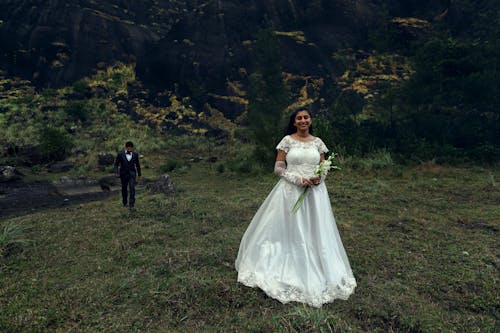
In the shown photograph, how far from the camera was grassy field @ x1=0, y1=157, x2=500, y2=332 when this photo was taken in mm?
3824

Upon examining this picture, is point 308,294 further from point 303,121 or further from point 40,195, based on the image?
point 40,195

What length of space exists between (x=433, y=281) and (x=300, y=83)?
91.6 feet

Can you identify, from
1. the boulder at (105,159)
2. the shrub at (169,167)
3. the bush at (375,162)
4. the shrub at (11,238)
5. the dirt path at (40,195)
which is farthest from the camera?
the boulder at (105,159)

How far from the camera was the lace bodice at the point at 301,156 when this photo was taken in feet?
14.4

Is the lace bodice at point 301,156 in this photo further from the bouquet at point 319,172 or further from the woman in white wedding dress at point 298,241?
the bouquet at point 319,172

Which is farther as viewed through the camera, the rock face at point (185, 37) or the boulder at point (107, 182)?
the rock face at point (185, 37)

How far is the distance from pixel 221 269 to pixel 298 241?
5.14 ft

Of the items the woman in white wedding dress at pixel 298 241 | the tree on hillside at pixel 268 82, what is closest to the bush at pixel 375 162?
the tree on hillside at pixel 268 82

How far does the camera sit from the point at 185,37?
113 feet

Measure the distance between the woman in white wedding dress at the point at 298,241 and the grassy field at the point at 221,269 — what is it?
23 centimetres

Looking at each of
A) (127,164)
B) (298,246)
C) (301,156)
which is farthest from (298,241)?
(127,164)

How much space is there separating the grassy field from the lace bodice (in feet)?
5.89

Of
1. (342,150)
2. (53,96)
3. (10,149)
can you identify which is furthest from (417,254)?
(53,96)

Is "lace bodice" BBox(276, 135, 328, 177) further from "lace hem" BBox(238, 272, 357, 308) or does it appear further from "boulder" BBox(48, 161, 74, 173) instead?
"boulder" BBox(48, 161, 74, 173)
